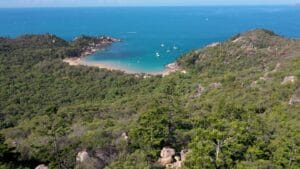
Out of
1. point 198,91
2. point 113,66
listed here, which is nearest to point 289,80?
point 198,91

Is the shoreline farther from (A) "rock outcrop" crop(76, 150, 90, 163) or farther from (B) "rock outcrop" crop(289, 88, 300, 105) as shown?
(A) "rock outcrop" crop(76, 150, 90, 163)

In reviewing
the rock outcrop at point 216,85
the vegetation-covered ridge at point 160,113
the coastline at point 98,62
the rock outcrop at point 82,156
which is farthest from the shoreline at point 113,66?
Answer: the rock outcrop at point 82,156

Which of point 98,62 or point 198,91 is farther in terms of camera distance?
point 98,62

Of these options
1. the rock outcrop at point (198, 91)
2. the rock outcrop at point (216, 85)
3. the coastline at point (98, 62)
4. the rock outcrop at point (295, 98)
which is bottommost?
the coastline at point (98, 62)

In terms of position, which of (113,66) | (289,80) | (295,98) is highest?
(289,80)

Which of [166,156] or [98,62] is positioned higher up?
[166,156]

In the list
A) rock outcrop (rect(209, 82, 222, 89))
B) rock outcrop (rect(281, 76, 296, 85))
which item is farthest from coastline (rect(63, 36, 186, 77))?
rock outcrop (rect(281, 76, 296, 85))

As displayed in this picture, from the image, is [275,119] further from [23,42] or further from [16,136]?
[23,42]

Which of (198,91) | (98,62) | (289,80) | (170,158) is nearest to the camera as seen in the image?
(170,158)

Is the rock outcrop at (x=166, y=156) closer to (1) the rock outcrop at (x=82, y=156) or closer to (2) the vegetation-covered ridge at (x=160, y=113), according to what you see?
(2) the vegetation-covered ridge at (x=160, y=113)

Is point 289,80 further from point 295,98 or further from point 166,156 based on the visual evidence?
point 166,156
